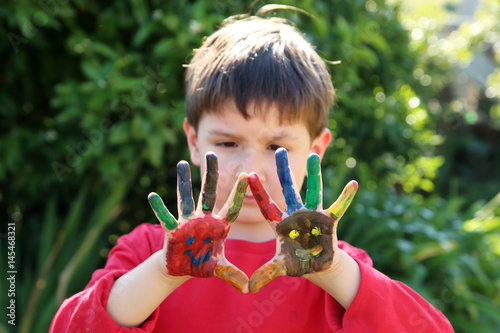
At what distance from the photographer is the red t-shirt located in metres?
1.18

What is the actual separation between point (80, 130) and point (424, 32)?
2.95 meters

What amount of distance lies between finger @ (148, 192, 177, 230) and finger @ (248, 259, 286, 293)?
21 centimetres

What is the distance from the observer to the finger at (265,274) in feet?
3.56

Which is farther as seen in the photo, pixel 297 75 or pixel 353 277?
pixel 297 75

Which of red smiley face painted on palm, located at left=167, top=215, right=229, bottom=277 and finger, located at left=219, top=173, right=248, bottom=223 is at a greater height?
finger, located at left=219, top=173, right=248, bottom=223

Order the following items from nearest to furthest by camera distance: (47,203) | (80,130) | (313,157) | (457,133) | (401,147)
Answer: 1. (313,157)
2. (80,130)
3. (47,203)
4. (401,147)
5. (457,133)

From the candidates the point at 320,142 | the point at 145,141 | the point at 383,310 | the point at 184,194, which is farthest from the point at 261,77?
the point at 145,141

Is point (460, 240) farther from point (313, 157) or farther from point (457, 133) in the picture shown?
point (457, 133)

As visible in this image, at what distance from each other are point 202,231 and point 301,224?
23cm

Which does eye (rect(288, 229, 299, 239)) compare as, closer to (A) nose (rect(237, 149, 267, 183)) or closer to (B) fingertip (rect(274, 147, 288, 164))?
(B) fingertip (rect(274, 147, 288, 164))

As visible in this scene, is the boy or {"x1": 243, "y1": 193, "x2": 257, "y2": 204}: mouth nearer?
the boy

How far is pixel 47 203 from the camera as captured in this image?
2.78m

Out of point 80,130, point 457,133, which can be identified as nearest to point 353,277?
point 80,130

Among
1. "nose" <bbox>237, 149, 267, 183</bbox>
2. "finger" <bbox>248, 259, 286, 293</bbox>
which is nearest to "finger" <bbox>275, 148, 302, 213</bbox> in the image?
"finger" <bbox>248, 259, 286, 293</bbox>
